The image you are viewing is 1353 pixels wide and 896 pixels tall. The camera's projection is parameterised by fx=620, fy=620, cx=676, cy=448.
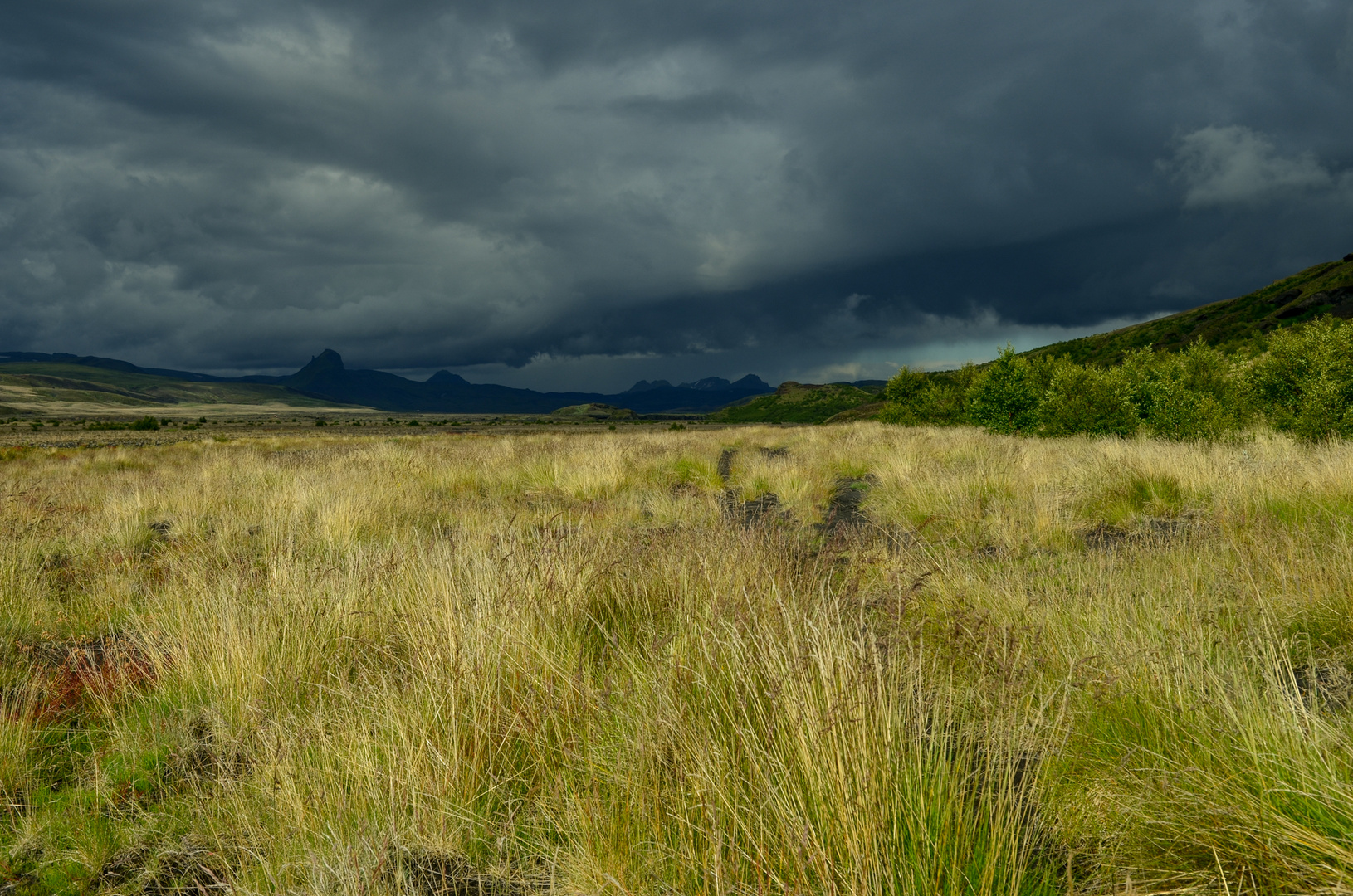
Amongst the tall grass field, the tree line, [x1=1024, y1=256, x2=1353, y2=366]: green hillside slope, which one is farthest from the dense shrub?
the tall grass field

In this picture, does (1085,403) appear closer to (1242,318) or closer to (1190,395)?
(1190,395)

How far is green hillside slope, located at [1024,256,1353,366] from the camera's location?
217ft

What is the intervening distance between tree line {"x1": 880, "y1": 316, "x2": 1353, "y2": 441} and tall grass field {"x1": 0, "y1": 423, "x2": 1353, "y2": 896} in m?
12.2

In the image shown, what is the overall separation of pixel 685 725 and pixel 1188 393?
20.4 meters

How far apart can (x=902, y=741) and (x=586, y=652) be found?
1.87m

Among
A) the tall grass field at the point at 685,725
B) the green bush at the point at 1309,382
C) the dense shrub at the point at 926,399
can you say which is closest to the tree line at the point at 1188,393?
the green bush at the point at 1309,382

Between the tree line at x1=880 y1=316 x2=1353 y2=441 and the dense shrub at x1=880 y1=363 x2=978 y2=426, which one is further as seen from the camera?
the dense shrub at x1=880 y1=363 x2=978 y2=426

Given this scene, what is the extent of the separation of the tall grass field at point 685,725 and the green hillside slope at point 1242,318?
201 feet

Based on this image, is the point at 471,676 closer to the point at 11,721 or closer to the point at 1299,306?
the point at 11,721

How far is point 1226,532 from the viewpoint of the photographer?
5422 mm

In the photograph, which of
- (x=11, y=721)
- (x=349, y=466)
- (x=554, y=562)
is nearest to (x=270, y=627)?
(x=11, y=721)

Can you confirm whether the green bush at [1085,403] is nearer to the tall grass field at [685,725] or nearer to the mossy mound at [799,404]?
the tall grass field at [685,725]

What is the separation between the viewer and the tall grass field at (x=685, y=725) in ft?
5.73

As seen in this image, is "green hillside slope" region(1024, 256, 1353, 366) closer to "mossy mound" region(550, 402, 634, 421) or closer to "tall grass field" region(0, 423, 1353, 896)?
"tall grass field" region(0, 423, 1353, 896)
